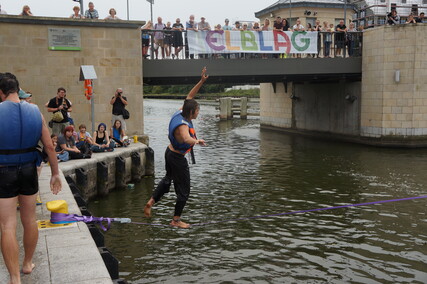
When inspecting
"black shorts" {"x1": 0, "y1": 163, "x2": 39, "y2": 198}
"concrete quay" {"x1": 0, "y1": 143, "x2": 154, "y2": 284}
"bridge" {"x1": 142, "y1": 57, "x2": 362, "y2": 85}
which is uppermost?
"bridge" {"x1": 142, "y1": 57, "x2": 362, "y2": 85}

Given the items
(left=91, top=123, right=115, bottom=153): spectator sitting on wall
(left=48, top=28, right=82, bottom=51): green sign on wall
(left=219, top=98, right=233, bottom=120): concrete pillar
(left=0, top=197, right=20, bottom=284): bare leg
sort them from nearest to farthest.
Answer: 1. (left=0, top=197, right=20, bottom=284): bare leg
2. (left=91, top=123, right=115, bottom=153): spectator sitting on wall
3. (left=48, top=28, right=82, bottom=51): green sign on wall
4. (left=219, top=98, right=233, bottom=120): concrete pillar

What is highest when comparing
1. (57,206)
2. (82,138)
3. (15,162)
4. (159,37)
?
(159,37)

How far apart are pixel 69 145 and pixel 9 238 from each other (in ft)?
27.1

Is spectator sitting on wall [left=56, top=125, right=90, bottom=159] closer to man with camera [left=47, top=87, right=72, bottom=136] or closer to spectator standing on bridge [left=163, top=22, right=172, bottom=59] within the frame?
man with camera [left=47, top=87, right=72, bottom=136]

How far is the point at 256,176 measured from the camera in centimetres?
1509

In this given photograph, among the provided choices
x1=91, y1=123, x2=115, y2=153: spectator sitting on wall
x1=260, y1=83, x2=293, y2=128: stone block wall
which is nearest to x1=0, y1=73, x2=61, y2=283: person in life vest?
x1=91, y1=123, x2=115, y2=153: spectator sitting on wall

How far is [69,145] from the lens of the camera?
12531 mm

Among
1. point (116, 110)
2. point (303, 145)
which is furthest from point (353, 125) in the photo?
point (116, 110)

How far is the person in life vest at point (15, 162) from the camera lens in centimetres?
453

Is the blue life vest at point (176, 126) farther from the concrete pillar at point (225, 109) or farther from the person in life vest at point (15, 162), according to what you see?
the concrete pillar at point (225, 109)

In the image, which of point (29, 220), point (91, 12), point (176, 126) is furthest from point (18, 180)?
point (91, 12)

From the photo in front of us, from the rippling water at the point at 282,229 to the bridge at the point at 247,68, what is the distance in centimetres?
430

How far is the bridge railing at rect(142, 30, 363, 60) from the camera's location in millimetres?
19234

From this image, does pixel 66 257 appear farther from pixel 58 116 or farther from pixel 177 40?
pixel 177 40
